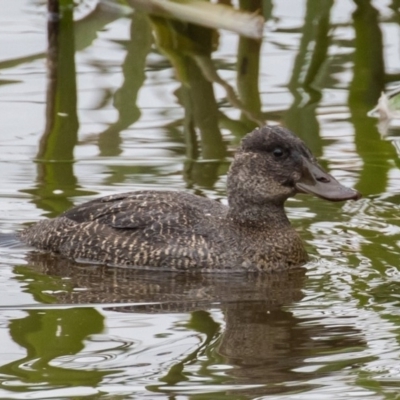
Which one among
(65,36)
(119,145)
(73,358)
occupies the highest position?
(65,36)

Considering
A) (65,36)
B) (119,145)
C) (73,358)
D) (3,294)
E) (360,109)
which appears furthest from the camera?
(65,36)

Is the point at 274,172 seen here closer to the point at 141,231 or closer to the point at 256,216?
the point at 256,216

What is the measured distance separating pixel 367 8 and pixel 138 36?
7.90 feet

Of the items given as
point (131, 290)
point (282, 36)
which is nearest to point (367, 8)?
point (282, 36)

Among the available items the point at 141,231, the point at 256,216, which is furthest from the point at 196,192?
the point at 141,231

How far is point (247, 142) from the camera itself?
32.4ft

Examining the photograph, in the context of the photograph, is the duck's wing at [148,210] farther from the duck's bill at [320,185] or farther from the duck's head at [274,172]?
the duck's bill at [320,185]

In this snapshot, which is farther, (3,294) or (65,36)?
(65,36)

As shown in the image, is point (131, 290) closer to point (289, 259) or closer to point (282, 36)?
point (289, 259)

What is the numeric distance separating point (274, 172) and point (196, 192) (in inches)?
50.0

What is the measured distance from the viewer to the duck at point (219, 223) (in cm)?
968

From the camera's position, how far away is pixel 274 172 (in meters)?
9.81

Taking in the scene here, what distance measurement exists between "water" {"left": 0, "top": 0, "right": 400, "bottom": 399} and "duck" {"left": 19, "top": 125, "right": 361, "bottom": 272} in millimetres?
153

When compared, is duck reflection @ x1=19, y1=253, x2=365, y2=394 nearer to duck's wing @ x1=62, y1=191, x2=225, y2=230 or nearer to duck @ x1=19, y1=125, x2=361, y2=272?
duck @ x1=19, y1=125, x2=361, y2=272
